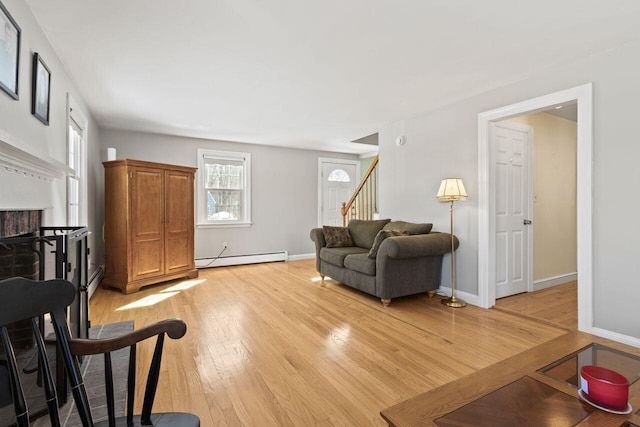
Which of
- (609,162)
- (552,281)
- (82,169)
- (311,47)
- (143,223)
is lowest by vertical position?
(552,281)

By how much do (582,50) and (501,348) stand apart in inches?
96.4

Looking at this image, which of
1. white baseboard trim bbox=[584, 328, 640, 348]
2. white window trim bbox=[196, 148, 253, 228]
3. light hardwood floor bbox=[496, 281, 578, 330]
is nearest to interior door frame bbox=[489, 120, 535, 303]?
light hardwood floor bbox=[496, 281, 578, 330]

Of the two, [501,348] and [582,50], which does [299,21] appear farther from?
[501,348]

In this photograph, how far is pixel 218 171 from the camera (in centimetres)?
573

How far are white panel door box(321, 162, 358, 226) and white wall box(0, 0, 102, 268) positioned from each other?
4479 millimetres

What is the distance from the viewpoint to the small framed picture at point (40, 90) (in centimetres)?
211

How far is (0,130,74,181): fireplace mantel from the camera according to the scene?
1422 mm

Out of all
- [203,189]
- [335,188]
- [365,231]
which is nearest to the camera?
[365,231]

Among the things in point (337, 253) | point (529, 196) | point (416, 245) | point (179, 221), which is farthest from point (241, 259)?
point (529, 196)

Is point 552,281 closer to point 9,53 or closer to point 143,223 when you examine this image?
point 143,223

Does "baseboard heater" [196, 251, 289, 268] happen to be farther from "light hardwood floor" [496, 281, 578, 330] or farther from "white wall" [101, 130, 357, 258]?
"light hardwood floor" [496, 281, 578, 330]

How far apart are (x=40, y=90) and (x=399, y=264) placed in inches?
136

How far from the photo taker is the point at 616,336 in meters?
2.48

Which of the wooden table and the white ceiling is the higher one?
the white ceiling
